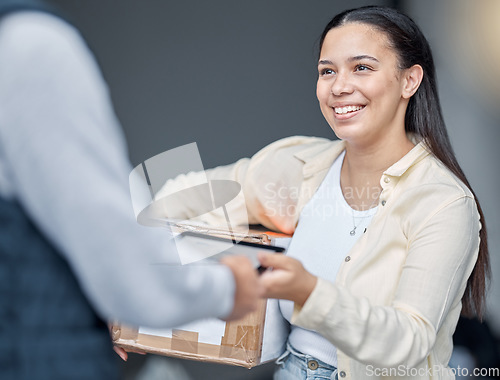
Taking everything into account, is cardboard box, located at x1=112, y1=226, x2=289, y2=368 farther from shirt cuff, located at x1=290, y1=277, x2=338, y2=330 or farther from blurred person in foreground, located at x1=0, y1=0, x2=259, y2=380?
blurred person in foreground, located at x1=0, y1=0, x2=259, y2=380

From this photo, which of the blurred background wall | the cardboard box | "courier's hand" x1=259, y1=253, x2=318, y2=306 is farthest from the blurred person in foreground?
the blurred background wall

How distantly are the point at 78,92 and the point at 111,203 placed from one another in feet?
0.42

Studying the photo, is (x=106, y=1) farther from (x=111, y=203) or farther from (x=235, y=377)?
(x=111, y=203)

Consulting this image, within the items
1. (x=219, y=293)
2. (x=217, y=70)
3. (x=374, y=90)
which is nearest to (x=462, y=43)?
(x=217, y=70)

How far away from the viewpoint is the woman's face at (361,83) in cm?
153

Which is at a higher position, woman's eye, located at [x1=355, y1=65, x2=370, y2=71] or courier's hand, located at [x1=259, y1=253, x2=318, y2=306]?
woman's eye, located at [x1=355, y1=65, x2=370, y2=71]

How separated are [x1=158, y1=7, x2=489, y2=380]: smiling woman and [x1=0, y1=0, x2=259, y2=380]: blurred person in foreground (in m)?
0.48

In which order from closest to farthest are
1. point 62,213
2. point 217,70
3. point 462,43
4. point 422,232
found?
point 62,213 → point 422,232 → point 462,43 → point 217,70

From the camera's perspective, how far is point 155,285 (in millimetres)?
750

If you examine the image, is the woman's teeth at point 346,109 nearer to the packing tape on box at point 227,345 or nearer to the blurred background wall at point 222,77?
the packing tape on box at point 227,345

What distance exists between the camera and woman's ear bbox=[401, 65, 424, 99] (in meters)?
1.59

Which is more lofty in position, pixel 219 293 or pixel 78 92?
pixel 78 92

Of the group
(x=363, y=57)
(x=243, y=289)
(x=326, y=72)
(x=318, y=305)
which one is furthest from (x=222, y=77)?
(x=243, y=289)

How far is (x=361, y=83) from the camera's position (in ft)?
5.01
